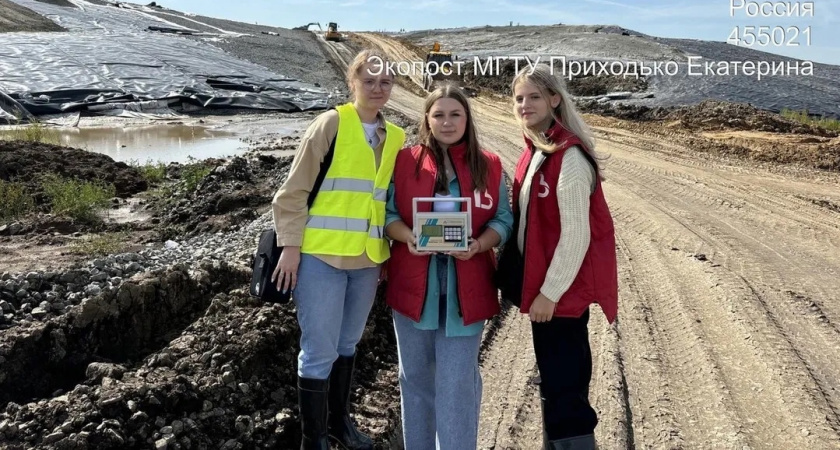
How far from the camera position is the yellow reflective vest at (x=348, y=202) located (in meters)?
2.85

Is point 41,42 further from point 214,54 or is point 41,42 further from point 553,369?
point 553,369

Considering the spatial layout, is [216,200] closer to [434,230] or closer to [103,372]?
[103,372]

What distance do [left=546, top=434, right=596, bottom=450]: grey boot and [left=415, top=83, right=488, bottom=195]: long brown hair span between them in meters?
1.16

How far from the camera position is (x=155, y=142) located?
1662cm

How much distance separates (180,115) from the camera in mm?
20594

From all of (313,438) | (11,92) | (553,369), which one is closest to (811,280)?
(553,369)

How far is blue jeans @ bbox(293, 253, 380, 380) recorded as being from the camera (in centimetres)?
288

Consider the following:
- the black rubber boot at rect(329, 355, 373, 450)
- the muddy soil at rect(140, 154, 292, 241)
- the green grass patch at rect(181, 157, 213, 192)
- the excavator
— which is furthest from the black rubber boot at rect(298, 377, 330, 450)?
the excavator

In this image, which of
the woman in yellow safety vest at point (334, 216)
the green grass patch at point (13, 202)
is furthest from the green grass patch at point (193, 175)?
the woman in yellow safety vest at point (334, 216)

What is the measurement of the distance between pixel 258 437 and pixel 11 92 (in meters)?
19.3

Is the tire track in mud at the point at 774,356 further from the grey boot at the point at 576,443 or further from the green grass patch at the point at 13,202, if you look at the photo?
the green grass patch at the point at 13,202

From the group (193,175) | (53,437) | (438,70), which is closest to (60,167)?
(193,175)

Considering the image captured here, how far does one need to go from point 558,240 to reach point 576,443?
0.92 meters

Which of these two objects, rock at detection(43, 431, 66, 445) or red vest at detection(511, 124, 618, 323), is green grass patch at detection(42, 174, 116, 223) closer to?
rock at detection(43, 431, 66, 445)
